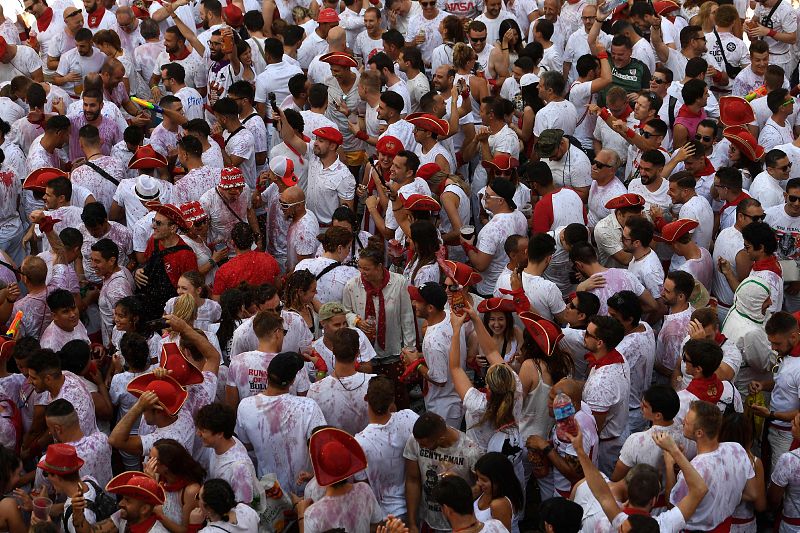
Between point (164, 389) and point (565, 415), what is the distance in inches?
101

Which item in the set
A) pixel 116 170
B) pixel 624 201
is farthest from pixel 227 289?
pixel 624 201

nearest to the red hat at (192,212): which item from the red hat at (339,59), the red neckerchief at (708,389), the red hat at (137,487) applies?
the red hat at (339,59)

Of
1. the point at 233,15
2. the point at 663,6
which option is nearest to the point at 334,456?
the point at 233,15

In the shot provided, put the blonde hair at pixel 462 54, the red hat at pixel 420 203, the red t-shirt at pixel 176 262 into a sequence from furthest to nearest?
1. the blonde hair at pixel 462 54
2. the red hat at pixel 420 203
3. the red t-shirt at pixel 176 262

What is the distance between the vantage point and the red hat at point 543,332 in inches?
301

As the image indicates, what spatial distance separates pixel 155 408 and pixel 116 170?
446cm

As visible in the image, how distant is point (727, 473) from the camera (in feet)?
22.6

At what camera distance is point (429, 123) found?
10852mm

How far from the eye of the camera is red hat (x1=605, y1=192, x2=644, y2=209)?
373 inches

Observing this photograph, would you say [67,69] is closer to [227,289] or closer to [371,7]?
[371,7]

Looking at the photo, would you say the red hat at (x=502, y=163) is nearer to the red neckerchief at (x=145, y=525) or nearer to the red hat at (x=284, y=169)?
the red hat at (x=284, y=169)

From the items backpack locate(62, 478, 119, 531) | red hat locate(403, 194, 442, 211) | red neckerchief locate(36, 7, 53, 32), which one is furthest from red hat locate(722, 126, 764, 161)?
red neckerchief locate(36, 7, 53, 32)

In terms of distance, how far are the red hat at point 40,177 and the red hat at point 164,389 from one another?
3773 millimetres

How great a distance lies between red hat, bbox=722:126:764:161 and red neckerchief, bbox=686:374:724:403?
388cm
